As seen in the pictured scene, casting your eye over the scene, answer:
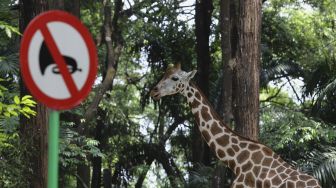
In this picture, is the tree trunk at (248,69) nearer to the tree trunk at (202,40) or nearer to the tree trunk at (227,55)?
the tree trunk at (227,55)

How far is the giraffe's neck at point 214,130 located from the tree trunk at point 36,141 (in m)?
2.25

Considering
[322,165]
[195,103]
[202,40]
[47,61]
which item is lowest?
[322,165]

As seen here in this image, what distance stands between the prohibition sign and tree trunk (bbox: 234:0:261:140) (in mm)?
6459

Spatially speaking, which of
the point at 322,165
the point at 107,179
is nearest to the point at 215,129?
the point at 322,165

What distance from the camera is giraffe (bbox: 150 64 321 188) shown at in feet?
29.9

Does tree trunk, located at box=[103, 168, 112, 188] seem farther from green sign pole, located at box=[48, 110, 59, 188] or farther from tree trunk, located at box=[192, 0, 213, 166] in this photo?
green sign pole, located at box=[48, 110, 59, 188]

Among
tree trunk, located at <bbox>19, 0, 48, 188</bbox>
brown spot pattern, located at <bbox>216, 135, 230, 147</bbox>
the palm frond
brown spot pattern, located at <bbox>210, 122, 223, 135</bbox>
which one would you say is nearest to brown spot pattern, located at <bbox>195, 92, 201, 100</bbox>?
brown spot pattern, located at <bbox>210, 122, 223, 135</bbox>

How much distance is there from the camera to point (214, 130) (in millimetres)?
9945

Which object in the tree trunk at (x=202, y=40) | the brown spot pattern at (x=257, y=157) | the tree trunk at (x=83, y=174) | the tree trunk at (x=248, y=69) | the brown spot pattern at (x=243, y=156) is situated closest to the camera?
the brown spot pattern at (x=257, y=157)

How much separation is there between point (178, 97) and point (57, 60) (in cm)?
1519

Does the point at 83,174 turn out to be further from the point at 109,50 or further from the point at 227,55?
the point at 227,55

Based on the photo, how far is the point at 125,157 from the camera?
19.7 metres

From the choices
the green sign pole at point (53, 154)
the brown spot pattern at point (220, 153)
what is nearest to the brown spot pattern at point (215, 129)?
the brown spot pattern at point (220, 153)

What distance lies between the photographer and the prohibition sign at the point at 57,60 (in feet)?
15.1
